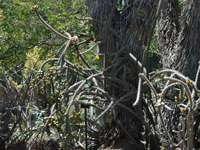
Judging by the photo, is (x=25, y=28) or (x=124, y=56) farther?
(x=25, y=28)

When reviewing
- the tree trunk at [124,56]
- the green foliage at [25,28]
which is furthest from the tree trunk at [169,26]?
the green foliage at [25,28]

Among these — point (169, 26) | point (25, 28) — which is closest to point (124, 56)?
point (169, 26)

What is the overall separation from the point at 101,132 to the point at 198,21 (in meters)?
2.48

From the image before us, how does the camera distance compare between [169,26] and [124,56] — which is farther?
[169,26]

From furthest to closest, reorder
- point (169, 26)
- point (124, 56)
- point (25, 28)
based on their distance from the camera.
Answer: point (25, 28) → point (169, 26) → point (124, 56)

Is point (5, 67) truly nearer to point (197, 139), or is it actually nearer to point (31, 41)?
point (31, 41)

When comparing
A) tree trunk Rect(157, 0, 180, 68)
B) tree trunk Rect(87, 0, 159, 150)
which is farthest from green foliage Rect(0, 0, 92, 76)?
tree trunk Rect(157, 0, 180, 68)

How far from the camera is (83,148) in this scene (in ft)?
18.0

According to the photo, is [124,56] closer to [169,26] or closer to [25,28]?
[169,26]

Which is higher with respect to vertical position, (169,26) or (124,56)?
(169,26)

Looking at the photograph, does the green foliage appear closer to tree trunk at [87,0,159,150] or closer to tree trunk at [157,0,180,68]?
tree trunk at [87,0,159,150]

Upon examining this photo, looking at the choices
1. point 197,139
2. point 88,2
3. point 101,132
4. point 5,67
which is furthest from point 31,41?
point 197,139

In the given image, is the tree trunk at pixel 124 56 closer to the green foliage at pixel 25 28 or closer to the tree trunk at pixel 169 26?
the green foliage at pixel 25 28

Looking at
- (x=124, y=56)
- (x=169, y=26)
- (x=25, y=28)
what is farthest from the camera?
(x=25, y=28)
